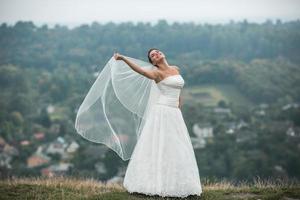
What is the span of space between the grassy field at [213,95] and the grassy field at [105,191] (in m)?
63.1

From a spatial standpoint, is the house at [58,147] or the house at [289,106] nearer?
the house at [58,147]

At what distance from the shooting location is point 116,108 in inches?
373

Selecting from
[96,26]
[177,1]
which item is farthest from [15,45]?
[177,1]

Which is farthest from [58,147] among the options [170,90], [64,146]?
[170,90]

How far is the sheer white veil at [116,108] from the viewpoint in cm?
923

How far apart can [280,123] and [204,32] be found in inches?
1389

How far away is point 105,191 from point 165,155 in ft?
5.53

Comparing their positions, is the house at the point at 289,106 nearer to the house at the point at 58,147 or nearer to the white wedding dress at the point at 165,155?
the house at the point at 58,147

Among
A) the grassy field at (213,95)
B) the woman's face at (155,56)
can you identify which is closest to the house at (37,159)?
the grassy field at (213,95)

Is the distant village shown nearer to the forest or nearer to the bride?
the forest

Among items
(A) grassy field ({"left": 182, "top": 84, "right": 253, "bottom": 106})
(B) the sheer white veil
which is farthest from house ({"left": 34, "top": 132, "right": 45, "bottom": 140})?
(B) the sheer white veil

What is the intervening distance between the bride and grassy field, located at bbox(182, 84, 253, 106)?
64.6 meters

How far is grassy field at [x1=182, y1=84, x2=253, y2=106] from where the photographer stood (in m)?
76.0

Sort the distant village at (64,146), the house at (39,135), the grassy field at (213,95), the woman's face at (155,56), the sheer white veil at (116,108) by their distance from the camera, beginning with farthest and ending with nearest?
the grassy field at (213,95) < the house at (39,135) < the distant village at (64,146) < the sheer white veil at (116,108) < the woman's face at (155,56)
